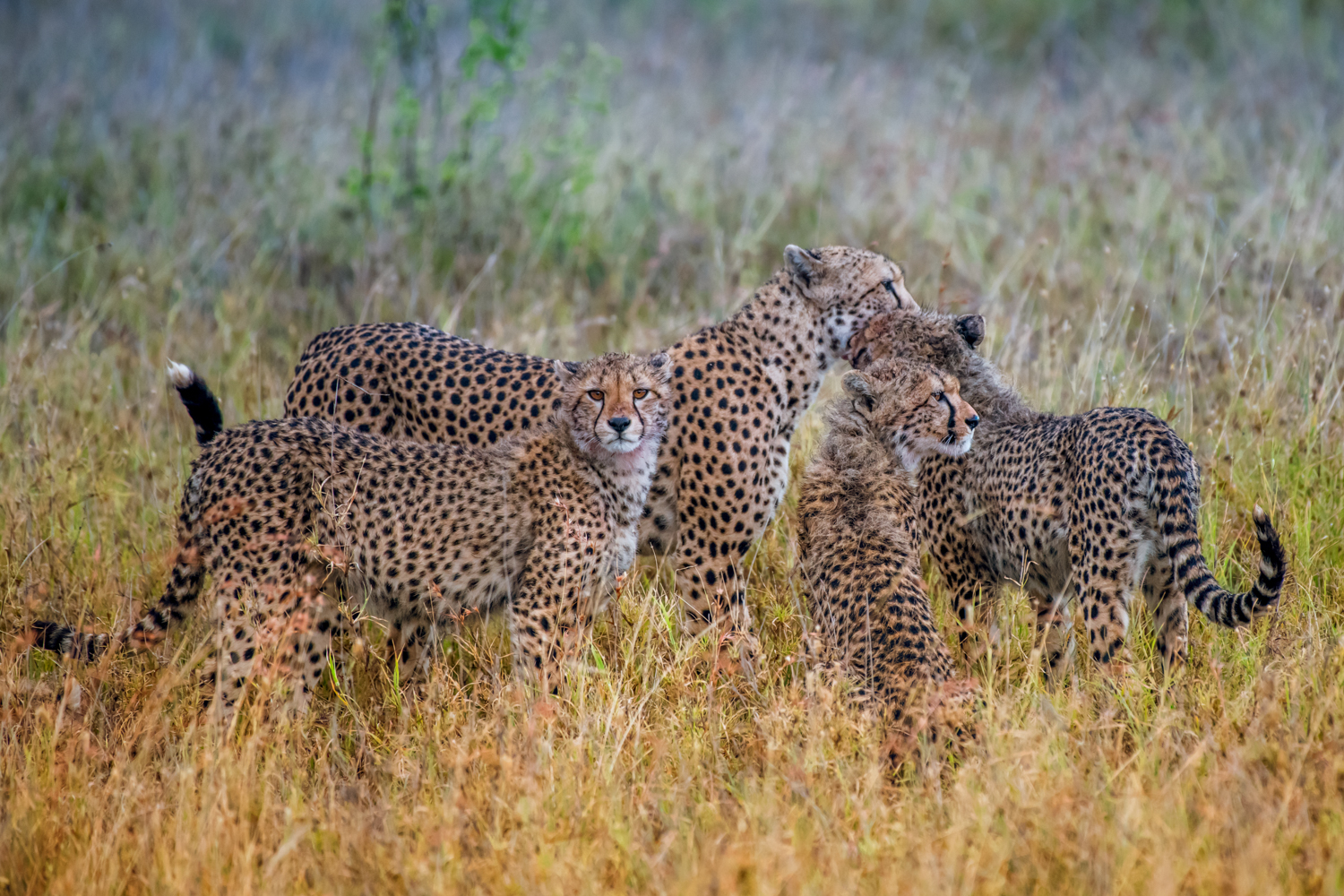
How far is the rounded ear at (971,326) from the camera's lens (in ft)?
13.3

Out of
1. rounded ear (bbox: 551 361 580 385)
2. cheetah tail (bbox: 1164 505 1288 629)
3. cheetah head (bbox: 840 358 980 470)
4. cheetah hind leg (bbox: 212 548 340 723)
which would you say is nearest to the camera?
cheetah tail (bbox: 1164 505 1288 629)

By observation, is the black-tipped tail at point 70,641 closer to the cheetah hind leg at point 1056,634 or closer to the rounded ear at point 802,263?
the rounded ear at point 802,263

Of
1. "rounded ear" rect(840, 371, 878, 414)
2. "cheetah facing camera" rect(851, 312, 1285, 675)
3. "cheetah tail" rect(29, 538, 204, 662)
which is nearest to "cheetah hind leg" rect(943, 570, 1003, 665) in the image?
"cheetah facing camera" rect(851, 312, 1285, 675)

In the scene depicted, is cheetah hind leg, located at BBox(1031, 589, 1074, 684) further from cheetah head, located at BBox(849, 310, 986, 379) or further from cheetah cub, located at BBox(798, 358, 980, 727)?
cheetah head, located at BBox(849, 310, 986, 379)

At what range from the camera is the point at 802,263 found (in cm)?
405

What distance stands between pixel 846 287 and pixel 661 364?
73 centimetres

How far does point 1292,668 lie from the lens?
314cm

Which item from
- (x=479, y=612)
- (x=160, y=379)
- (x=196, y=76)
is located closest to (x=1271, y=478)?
(x=479, y=612)

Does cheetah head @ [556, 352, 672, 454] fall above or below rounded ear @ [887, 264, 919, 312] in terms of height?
below

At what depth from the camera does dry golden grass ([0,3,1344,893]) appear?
254 cm

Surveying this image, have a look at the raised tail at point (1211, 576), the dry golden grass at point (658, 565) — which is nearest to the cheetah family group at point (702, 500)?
the raised tail at point (1211, 576)

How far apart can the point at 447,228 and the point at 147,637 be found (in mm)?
3860

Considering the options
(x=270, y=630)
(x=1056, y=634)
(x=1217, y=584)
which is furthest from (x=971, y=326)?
(x=270, y=630)

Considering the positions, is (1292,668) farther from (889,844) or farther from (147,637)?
(147,637)
